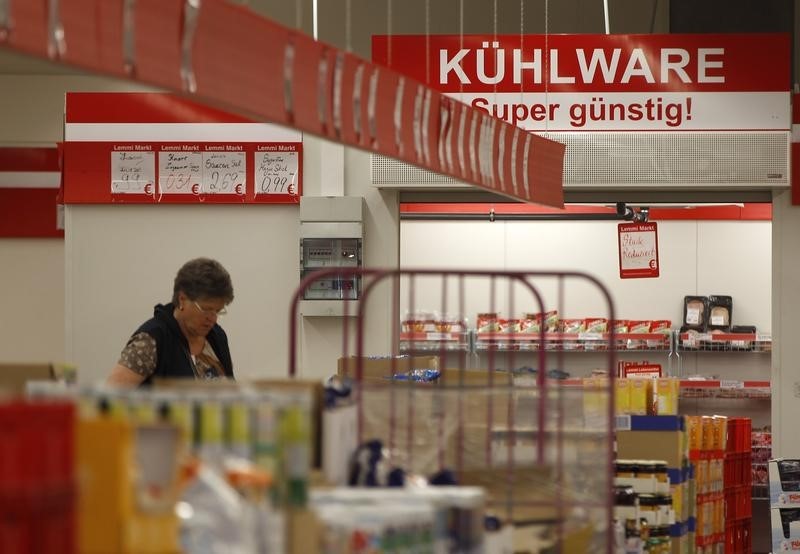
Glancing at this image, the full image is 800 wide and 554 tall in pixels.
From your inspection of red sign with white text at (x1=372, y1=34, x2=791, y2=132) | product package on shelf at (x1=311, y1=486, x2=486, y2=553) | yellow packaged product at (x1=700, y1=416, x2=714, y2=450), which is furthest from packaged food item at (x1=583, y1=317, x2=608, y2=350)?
product package on shelf at (x1=311, y1=486, x2=486, y2=553)

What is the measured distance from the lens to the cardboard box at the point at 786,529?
7.33 m

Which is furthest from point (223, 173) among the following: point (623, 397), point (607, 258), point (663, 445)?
point (663, 445)

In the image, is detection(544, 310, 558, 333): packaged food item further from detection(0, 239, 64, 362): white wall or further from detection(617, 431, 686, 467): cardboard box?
detection(0, 239, 64, 362): white wall

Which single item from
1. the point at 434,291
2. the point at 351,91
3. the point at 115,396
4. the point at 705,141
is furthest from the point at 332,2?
the point at 115,396

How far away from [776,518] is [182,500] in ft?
20.2

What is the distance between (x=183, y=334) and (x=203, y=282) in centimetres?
24

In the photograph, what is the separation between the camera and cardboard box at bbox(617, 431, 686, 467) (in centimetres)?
550

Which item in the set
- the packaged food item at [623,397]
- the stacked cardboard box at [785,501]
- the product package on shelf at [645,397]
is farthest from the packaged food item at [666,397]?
the stacked cardboard box at [785,501]

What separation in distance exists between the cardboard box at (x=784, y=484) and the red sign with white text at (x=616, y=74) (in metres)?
2.27

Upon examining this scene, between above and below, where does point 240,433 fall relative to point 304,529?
above

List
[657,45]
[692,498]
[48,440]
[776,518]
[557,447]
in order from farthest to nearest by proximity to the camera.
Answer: [657,45] < [776,518] < [692,498] < [557,447] < [48,440]

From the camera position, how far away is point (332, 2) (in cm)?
991

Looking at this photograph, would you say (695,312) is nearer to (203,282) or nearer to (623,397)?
(623,397)

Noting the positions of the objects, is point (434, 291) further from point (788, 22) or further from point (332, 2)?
point (788, 22)
